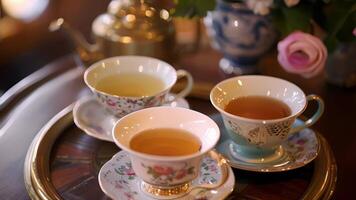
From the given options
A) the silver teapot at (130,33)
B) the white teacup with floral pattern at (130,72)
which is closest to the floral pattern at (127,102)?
the white teacup with floral pattern at (130,72)

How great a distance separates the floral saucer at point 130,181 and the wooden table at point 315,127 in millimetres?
55

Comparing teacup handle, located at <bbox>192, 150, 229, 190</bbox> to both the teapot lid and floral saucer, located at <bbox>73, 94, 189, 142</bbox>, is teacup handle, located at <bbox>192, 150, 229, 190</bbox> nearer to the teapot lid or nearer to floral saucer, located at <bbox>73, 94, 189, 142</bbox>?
floral saucer, located at <bbox>73, 94, 189, 142</bbox>

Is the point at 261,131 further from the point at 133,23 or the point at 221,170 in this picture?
the point at 133,23

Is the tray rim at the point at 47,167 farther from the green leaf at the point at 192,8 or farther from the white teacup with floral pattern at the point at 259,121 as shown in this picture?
the green leaf at the point at 192,8

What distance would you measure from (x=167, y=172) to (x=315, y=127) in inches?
16.1

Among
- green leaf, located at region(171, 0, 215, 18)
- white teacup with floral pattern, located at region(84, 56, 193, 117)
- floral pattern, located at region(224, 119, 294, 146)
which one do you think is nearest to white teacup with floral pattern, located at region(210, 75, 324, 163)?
floral pattern, located at region(224, 119, 294, 146)

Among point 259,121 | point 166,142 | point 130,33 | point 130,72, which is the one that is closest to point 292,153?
point 259,121

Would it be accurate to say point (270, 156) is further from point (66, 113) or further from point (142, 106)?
point (66, 113)

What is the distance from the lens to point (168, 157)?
68 cm

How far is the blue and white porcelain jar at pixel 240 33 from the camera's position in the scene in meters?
1.09

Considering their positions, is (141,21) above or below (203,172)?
above

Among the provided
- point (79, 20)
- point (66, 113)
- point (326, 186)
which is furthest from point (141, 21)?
point (79, 20)

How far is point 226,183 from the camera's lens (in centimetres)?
75

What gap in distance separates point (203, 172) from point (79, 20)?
130 centimetres
